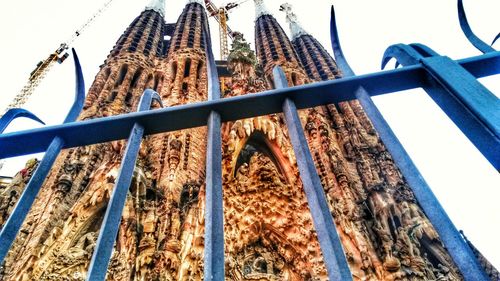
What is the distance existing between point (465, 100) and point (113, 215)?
132cm

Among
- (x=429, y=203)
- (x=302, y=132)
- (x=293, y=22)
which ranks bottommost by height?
(x=429, y=203)

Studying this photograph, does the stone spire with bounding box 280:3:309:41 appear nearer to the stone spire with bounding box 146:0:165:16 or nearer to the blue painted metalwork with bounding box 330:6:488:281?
the stone spire with bounding box 146:0:165:16

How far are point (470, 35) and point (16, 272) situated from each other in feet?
27.0

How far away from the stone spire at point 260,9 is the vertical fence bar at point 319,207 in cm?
2991

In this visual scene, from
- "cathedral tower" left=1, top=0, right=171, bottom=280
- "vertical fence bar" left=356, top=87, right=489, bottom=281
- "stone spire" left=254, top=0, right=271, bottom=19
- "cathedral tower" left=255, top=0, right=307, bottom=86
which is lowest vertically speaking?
"vertical fence bar" left=356, top=87, right=489, bottom=281

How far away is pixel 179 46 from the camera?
1898 cm

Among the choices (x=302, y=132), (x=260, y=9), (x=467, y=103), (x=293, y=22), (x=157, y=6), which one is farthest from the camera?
(x=260, y=9)

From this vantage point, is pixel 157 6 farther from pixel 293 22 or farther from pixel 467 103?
pixel 467 103

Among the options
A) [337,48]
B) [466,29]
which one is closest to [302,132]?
[337,48]

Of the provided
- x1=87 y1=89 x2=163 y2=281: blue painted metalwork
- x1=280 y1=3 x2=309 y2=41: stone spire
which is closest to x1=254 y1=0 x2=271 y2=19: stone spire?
x1=280 y1=3 x2=309 y2=41: stone spire

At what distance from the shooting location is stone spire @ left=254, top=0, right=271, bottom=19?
2960cm

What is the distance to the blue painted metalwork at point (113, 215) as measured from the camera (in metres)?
1.14

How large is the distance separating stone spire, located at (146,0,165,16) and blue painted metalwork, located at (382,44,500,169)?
86.5 feet

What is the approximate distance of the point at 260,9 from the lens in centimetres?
3022
